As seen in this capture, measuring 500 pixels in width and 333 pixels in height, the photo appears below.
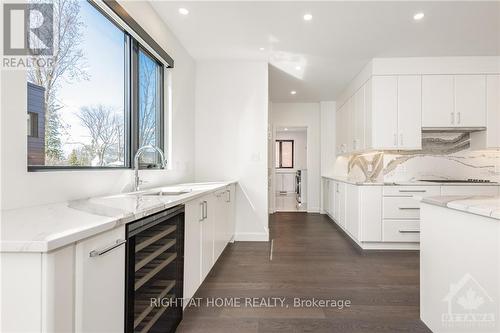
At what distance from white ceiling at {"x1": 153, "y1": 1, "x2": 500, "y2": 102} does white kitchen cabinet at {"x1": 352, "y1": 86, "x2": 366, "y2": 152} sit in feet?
1.47

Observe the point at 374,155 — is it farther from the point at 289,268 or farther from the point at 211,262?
the point at 211,262

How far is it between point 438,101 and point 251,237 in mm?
3157

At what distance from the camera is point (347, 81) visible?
473 cm

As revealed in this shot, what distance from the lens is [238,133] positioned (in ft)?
12.6

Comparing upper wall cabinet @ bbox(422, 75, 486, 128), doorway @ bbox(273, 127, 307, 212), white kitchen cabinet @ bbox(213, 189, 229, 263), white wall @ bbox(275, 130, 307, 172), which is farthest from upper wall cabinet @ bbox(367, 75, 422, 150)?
white wall @ bbox(275, 130, 307, 172)

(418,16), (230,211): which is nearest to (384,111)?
(418,16)

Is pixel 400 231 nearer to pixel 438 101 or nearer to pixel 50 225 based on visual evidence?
pixel 438 101

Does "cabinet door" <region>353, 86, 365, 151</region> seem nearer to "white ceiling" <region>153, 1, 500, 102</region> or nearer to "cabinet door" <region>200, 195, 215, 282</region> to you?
"white ceiling" <region>153, 1, 500, 102</region>

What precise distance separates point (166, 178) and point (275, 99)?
378cm

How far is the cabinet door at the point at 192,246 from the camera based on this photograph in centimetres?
182

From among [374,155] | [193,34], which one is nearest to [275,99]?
[374,155]

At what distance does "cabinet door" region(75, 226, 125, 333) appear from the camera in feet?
2.68

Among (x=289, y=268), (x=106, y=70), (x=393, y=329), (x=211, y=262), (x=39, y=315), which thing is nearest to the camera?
(x=39, y=315)

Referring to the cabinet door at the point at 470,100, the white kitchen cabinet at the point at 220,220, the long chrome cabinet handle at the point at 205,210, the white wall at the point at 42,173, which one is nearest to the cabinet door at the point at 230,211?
the white kitchen cabinet at the point at 220,220
